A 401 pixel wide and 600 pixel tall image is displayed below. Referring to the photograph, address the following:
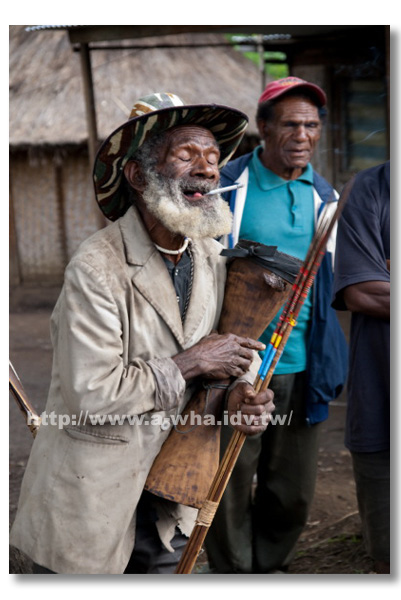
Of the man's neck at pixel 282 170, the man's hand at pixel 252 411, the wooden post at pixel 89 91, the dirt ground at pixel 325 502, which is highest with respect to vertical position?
the wooden post at pixel 89 91

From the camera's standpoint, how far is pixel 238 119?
246 cm

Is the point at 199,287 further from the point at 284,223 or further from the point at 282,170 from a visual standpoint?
the point at 282,170

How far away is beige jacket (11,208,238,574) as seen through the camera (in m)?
2.12

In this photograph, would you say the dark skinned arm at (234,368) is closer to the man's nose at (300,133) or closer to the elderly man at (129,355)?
the elderly man at (129,355)

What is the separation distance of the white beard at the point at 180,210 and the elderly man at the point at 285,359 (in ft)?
3.72

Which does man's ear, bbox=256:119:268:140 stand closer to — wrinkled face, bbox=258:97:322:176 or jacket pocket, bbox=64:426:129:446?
wrinkled face, bbox=258:97:322:176

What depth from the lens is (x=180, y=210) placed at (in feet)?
7.39

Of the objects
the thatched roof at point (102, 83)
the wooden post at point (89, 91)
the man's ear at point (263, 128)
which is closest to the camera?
the man's ear at point (263, 128)

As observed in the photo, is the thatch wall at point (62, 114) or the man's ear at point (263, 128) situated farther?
the thatch wall at point (62, 114)

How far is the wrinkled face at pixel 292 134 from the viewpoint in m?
3.60

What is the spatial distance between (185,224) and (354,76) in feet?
23.6

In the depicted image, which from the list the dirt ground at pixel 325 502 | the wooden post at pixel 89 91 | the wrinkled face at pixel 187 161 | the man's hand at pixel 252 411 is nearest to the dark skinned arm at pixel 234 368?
the man's hand at pixel 252 411

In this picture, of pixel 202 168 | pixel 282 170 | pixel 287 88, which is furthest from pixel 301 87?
pixel 202 168

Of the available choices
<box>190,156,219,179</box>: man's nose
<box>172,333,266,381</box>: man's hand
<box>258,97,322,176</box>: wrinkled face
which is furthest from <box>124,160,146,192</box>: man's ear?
<box>258,97,322,176</box>: wrinkled face
